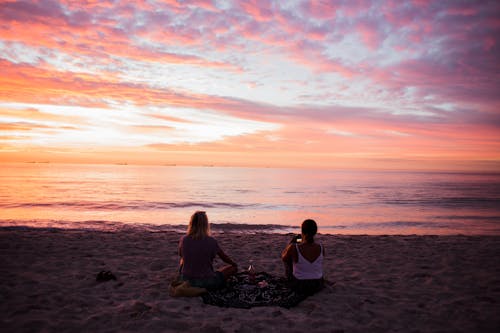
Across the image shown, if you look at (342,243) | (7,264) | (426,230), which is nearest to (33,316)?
(7,264)

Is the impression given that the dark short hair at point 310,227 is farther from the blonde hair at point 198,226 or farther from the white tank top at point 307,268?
the blonde hair at point 198,226

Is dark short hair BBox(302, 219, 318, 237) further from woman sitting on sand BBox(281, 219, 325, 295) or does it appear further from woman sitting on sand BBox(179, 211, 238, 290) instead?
woman sitting on sand BBox(179, 211, 238, 290)

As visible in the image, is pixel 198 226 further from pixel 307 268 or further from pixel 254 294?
pixel 307 268

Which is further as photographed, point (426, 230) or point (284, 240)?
point (426, 230)

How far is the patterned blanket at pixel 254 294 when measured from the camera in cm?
563

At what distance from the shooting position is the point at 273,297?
5.91m

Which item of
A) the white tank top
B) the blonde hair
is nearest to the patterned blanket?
the white tank top

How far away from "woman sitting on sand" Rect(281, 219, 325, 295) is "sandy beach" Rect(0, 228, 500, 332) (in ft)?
0.92

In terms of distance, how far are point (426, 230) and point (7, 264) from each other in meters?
19.2

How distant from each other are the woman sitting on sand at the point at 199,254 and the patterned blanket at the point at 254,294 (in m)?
0.26

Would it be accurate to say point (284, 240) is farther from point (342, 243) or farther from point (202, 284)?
point (202, 284)

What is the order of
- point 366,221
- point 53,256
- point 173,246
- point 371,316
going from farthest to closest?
point 366,221, point 173,246, point 53,256, point 371,316

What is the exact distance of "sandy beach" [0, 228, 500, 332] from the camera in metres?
4.86

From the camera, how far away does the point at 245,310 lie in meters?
5.41
